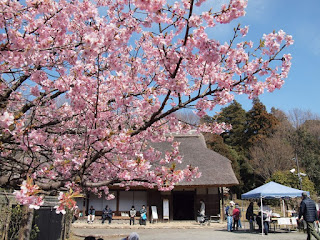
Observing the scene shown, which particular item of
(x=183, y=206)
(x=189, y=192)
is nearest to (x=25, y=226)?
(x=189, y=192)

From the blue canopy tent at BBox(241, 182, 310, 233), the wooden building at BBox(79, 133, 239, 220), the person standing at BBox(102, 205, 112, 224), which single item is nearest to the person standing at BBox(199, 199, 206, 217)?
the wooden building at BBox(79, 133, 239, 220)

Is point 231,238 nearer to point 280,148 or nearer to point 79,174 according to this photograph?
point 79,174

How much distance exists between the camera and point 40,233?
6.96m

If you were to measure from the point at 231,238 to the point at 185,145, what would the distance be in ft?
36.1

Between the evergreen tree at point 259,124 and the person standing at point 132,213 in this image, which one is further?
the evergreen tree at point 259,124

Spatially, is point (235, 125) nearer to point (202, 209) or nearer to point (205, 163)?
point (205, 163)

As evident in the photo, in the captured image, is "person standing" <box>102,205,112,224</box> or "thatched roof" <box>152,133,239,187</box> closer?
"person standing" <box>102,205,112,224</box>

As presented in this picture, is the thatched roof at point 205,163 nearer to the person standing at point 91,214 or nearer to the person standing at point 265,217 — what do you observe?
the person standing at point 265,217

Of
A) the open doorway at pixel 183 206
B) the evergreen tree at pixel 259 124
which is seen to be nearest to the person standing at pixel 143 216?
the open doorway at pixel 183 206

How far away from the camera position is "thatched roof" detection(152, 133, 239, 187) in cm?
1650

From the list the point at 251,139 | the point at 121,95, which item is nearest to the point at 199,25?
the point at 121,95

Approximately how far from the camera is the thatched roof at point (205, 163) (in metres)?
16.5

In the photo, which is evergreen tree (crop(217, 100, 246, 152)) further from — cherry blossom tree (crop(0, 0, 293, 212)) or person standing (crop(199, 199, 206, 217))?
cherry blossom tree (crop(0, 0, 293, 212))

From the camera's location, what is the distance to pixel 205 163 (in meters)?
18.3
